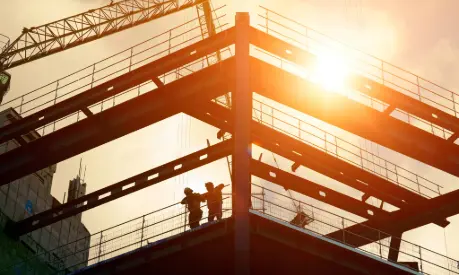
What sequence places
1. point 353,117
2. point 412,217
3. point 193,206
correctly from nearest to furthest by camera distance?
point 193,206
point 353,117
point 412,217

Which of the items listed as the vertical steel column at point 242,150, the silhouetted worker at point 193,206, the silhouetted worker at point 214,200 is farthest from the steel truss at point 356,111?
the silhouetted worker at point 193,206

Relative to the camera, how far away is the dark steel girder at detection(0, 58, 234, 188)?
80.3ft

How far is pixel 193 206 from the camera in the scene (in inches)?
864

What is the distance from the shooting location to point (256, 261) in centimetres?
2069

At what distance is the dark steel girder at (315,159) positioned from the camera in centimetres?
2689

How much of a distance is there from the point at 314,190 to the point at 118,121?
8841mm

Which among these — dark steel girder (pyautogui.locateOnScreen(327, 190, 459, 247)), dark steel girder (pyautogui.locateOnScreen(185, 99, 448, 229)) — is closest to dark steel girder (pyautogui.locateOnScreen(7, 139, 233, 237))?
dark steel girder (pyautogui.locateOnScreen(185, 99, 448, 229))

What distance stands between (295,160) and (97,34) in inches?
1192

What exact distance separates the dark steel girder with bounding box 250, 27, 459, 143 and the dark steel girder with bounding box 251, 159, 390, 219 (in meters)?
4.97

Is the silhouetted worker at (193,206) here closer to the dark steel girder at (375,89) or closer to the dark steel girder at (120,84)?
the dark steel girder at (120,84)

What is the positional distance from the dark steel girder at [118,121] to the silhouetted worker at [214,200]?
Result: 3839 mm

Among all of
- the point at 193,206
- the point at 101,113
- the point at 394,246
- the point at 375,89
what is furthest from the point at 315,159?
the point at 101,113

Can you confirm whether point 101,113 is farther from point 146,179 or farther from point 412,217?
point 412,217

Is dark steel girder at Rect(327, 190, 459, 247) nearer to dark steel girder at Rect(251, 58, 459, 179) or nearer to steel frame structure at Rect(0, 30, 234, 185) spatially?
dark steel girder at Rect(251, 58, 459, 179)
